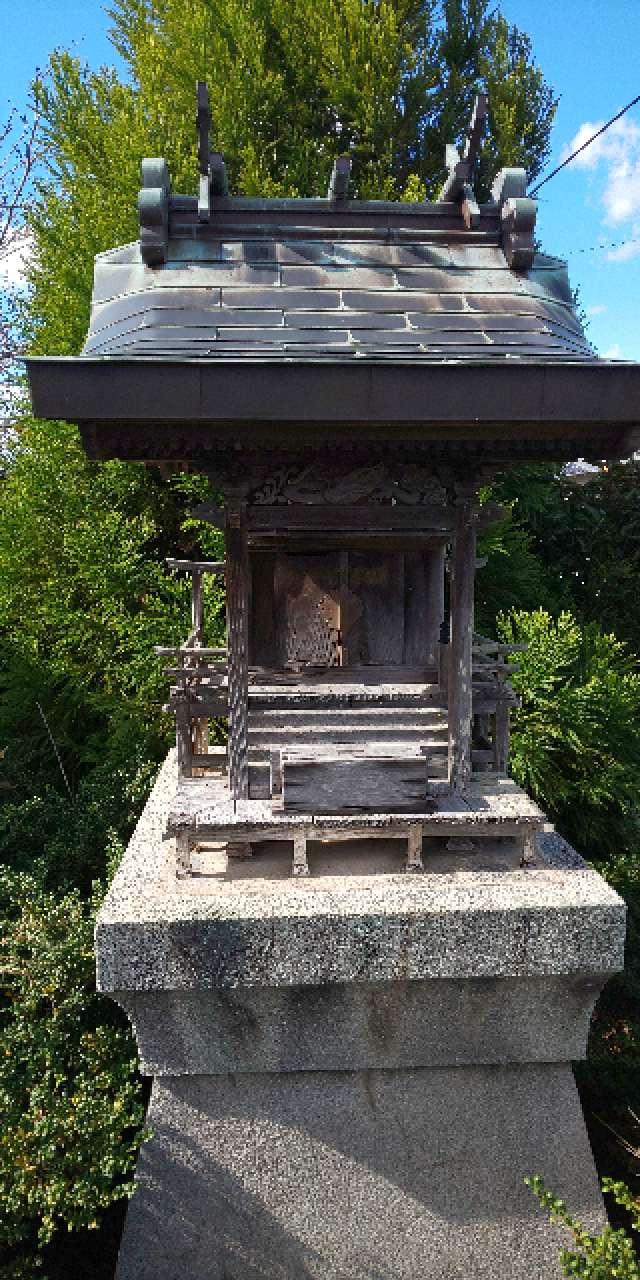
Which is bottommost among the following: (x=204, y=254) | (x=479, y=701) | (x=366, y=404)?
(x=479, y=701)

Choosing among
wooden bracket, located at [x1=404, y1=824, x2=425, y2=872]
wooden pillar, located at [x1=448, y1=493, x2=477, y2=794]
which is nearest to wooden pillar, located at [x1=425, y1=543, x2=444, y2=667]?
wooden pillar, located at [x1=448, y1=493, x2=477, y2=794]

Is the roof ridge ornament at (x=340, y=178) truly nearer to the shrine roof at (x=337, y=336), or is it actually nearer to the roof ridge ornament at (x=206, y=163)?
the shrine roof at (x=337, y=336)

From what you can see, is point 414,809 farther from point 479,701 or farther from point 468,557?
point 468,557

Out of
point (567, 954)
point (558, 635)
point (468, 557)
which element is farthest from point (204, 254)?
point (558, 635)

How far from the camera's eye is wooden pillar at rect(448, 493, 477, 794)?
3549mm

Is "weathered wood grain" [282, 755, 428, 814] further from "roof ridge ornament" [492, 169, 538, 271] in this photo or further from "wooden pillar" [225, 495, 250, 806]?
"roof ridge ornament" [492, 169, 538, 271]

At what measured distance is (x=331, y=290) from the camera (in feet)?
10.8

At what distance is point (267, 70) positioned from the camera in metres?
9.02

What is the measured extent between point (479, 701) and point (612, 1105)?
3.18 metres

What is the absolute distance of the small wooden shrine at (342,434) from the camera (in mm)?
2791

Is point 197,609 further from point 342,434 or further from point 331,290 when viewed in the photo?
point 331,290

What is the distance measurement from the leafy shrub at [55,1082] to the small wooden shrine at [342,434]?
3.89 feet

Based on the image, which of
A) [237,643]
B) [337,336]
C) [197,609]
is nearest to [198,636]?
→ [197,609]

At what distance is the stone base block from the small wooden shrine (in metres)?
1.19
